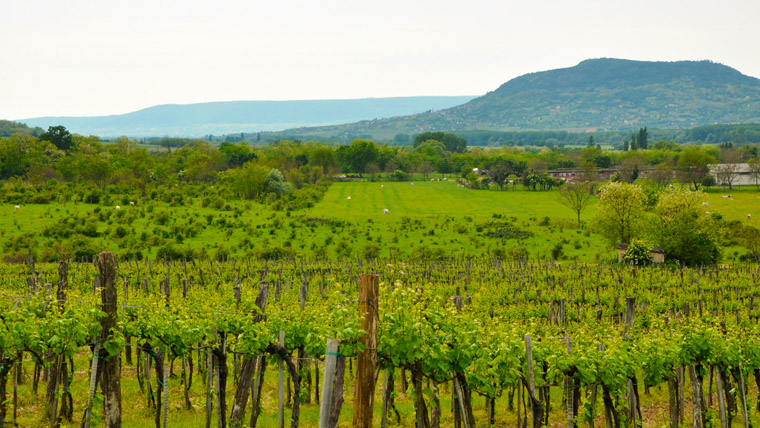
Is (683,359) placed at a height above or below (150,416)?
above

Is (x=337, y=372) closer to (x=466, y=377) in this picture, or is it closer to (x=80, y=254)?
(x=466, y=377)

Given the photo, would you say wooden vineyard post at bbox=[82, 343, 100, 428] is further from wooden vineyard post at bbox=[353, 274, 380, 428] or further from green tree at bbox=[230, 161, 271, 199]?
green tree at bbox=[230, 161, 271, 199]

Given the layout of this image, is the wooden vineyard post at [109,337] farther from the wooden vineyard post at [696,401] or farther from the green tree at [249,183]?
the green tree at [249,183]

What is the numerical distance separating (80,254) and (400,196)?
6179cm

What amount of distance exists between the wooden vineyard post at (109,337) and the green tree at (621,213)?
48699 mm

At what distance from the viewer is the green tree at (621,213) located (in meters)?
52.8

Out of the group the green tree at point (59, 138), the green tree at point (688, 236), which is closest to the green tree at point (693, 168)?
the green tree at point (688, 236)

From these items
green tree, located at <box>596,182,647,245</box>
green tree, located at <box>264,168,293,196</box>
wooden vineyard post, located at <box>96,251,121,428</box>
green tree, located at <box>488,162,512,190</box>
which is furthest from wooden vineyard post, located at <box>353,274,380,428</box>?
green tree, located at <box>488,162,512,190</box>

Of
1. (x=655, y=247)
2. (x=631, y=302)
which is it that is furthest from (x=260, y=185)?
(x=631, y=302)

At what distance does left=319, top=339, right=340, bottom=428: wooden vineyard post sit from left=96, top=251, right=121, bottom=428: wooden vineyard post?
4.81 m

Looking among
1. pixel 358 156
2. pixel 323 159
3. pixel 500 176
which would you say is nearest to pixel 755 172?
pixel 500 176

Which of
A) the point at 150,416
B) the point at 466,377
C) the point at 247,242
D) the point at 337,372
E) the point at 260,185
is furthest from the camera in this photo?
the point at 260,185

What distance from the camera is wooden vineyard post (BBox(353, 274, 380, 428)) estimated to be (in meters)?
9.12

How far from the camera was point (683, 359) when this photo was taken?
41.4 ft
